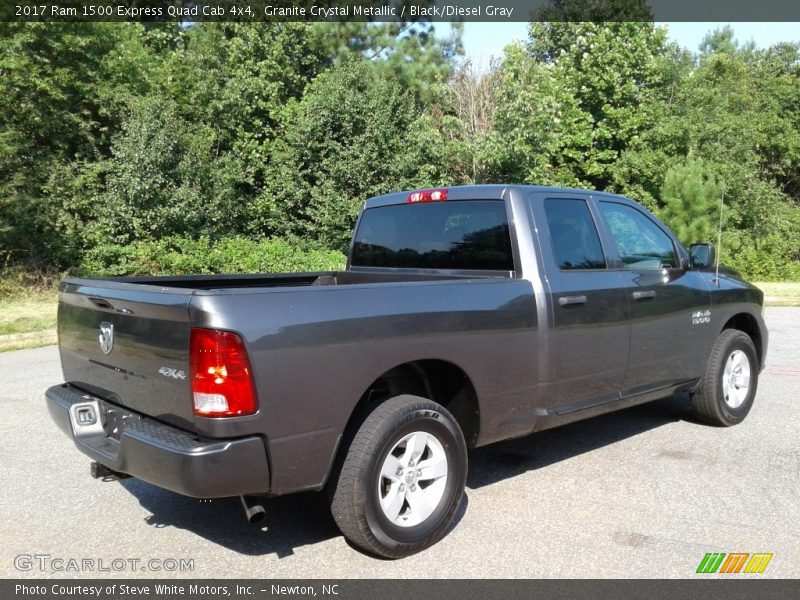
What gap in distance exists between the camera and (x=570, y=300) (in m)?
4.57

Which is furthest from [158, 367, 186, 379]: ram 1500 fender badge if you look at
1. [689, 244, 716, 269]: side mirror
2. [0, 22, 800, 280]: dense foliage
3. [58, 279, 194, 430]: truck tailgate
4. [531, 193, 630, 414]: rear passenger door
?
[0, 22, 800, 280]: dense foliage

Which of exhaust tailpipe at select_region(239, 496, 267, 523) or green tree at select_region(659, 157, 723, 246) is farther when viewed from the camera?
green tree at select_region(659, 157, 723, 246)

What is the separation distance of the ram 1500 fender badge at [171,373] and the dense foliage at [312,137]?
46.5ft

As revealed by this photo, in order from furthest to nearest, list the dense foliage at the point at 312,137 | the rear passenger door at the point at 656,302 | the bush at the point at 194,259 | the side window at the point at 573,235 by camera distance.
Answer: the dense foliage at the point at 312,137
the bush at the point at 194,259
the rear passenger door at the point at 656,302
the side window at the point at 573,235

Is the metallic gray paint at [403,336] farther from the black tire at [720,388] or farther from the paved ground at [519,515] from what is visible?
the paved ground at [519,515]

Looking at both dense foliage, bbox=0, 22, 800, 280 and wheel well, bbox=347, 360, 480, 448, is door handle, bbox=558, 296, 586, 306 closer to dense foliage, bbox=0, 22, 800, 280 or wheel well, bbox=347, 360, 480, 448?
wheel well, bbox=347, 360, 480, 448

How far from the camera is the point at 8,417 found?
21.4 ft

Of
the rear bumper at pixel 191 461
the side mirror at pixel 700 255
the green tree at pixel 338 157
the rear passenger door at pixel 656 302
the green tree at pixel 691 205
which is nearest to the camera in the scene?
the rear bumper at pixel 191 461

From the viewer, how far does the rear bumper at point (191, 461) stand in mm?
3121

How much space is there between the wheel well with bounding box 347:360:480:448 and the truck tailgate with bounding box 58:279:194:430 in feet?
3.42

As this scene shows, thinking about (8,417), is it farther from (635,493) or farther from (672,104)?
(672,104)

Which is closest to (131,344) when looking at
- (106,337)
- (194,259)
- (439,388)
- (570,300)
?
(106,337)

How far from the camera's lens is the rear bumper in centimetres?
312

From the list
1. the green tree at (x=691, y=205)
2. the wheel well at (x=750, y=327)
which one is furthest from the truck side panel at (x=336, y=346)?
the green tree at (x=691, y=205)
